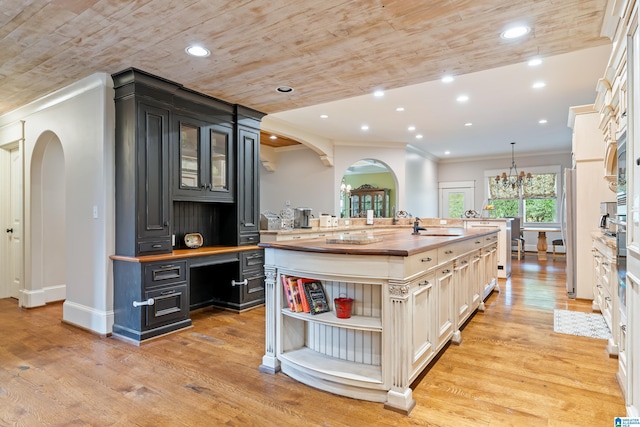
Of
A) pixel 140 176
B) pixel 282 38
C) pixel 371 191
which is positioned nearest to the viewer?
pixel 282 38

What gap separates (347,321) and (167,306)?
1.98 metres

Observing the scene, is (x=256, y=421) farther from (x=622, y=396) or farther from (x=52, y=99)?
(x=52, y=99)


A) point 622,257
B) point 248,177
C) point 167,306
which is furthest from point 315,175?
point 622,257

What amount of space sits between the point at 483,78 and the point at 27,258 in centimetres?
590

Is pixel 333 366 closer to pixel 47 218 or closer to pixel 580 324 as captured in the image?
pixel 580 324

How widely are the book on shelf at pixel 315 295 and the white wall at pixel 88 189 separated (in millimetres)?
2098

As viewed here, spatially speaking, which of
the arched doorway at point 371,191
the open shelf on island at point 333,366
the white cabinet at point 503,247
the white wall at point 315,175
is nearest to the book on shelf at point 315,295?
the open shelf on island at point 333,366

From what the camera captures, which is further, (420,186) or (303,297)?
(420,186)

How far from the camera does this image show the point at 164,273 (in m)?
3.39

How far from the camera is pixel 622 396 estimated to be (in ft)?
7.19

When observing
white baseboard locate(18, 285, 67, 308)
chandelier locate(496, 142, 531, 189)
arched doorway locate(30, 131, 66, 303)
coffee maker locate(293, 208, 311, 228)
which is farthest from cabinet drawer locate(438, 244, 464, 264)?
chandelier locate(496, 142, 531, 189)

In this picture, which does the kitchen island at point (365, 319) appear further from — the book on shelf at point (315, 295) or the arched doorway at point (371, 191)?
the arched doorway at point (371, 191)

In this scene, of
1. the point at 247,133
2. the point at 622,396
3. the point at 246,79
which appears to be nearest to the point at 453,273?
the point at 622,396

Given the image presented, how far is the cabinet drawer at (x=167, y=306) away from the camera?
3.28 metres
